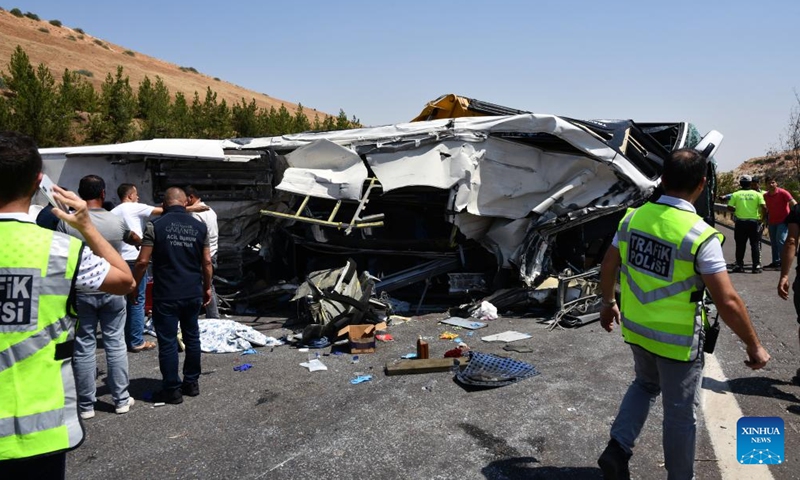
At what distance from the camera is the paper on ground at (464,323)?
6.94 m

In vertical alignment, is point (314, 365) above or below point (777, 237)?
below

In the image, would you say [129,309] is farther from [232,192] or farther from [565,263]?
[565,263]

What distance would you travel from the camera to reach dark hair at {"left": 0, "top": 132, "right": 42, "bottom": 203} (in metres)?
1.92

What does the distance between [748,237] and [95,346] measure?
35.3 feet

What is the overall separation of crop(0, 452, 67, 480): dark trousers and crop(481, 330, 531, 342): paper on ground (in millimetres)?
4908

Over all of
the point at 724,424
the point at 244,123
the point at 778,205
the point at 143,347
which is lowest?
the point at 143,347

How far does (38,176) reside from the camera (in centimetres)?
207

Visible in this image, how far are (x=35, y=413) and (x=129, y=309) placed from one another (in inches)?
178

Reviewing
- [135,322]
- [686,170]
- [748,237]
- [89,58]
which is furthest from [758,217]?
[89,58]

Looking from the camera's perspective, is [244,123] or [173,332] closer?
[173,332]

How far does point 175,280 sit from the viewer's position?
15.1 feet

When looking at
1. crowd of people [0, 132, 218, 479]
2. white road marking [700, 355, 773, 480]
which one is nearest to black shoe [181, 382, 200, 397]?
crowd of people [0, 132, 218, 479]

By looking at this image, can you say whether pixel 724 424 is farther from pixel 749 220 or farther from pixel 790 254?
pixel 749 220

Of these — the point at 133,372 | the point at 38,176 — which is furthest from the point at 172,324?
the point at 38,176
